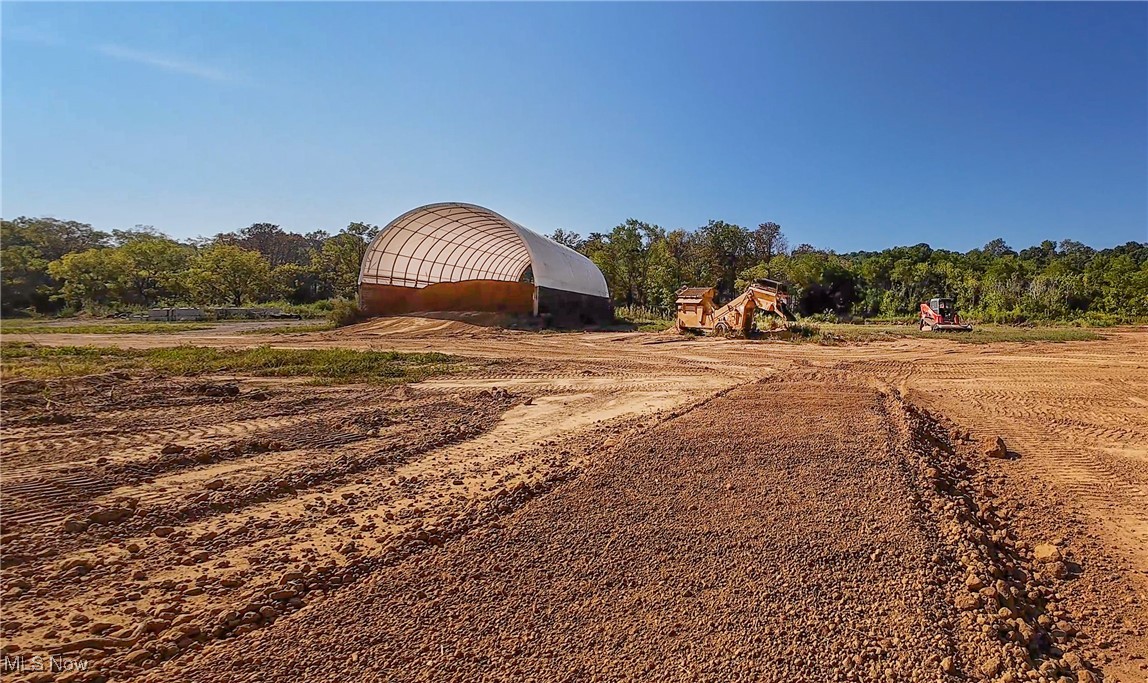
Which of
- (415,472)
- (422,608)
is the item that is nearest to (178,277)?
(415,472)

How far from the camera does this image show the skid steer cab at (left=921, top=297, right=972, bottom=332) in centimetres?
2532

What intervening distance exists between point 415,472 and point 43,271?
1352 inches

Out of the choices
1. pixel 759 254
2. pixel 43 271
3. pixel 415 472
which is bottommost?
pixel 415 472

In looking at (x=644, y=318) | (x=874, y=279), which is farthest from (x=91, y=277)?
(x=874, y=279)

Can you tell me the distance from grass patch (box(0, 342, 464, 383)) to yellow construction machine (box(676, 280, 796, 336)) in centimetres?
1244

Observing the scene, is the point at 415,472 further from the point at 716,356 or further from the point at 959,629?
the point at 716,356

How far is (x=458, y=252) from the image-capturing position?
31.8 metres

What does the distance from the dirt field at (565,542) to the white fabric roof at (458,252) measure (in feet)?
64.7

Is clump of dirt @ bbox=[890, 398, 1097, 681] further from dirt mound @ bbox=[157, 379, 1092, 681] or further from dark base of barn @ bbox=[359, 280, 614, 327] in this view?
dark base of barn @ bbox=[359, 280, 614, 327]

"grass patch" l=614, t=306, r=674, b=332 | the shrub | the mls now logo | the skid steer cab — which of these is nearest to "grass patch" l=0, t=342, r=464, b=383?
the mls now logo

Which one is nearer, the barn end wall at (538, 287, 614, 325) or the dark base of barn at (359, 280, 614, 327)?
the barn end wall at (538, 287, 614, 325)

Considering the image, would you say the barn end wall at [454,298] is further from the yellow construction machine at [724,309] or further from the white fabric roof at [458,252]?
the yellow construction machine at [724,309]

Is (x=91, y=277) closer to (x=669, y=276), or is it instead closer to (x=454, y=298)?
(x=454, y=298)

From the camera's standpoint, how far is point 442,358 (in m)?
14.2
